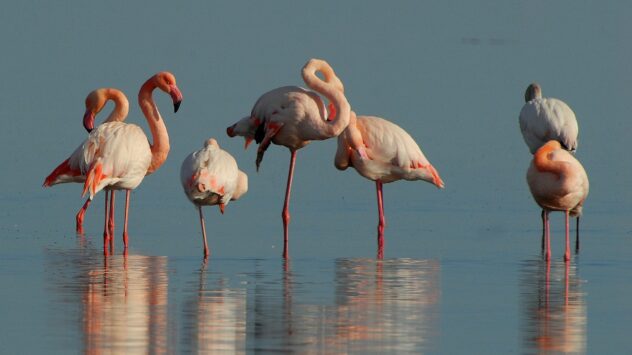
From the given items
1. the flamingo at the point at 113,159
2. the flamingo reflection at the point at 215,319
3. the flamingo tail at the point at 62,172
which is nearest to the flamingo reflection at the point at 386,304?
the flamingo reflection at the point at 215,319

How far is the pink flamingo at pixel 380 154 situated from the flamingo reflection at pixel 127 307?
8.04 feet

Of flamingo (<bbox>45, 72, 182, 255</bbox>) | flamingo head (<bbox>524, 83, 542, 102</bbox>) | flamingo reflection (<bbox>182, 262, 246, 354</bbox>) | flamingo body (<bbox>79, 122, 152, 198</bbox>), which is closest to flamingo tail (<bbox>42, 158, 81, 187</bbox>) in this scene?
flamingo (<bbox>45, 72, 182, 255</bbox>)

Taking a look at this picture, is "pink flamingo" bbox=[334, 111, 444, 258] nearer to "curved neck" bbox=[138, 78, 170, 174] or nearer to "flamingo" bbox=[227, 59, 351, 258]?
"flamingo" bbox=[227, 59, 351, 258]

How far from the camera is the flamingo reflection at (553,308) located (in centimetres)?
731

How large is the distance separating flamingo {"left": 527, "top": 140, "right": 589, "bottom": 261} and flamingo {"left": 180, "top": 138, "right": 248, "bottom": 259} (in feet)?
7.28

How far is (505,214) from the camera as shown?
47.8 ft

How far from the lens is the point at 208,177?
1109 cm

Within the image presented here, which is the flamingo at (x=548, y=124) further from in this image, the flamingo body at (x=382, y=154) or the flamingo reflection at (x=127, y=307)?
the flamingo reflection at (x=127, y=307)

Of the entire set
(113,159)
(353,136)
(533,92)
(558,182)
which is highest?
(533,92)

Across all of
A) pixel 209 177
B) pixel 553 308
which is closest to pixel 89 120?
pixel 209 177

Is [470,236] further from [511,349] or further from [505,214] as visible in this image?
[511,349]

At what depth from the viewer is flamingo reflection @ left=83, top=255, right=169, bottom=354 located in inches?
280

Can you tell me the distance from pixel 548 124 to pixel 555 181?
3.23 m

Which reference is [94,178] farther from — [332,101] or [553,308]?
[553,308]
